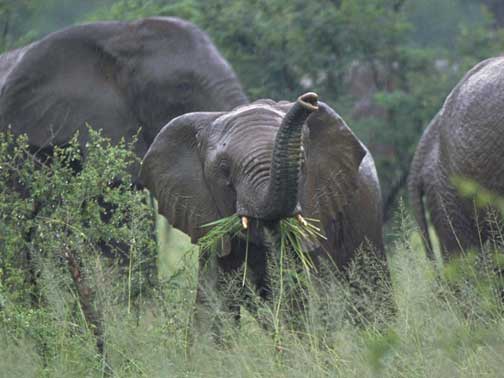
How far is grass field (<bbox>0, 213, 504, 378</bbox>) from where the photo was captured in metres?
5.64

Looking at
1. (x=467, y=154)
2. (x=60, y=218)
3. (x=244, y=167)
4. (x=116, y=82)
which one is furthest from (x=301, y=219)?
(x=116, y=82)

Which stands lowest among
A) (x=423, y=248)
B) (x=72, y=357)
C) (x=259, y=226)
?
(x=423, y=248)

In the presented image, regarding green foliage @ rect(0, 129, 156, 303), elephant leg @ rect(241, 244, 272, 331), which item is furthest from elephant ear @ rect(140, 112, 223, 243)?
elephant leg @ rect(241, 244, 272, 331)

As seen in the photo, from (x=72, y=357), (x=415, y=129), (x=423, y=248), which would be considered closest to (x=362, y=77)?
(x=415, y=129)

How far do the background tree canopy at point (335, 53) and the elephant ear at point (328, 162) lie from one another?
4.88m

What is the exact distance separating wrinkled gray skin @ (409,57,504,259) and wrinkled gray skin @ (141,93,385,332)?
0.55 metres

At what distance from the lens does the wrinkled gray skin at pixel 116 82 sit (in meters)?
9.61

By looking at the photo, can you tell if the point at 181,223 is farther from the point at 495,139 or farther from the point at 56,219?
the point at 495,139

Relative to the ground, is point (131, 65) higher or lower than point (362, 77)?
higher

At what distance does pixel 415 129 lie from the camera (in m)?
13.2

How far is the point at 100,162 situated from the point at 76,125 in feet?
8.50

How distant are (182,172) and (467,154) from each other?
148cm

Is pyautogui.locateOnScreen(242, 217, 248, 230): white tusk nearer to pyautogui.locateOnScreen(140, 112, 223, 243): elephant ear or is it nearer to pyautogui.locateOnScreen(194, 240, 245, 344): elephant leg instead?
pyautogui.locateOnScreen(194, 240, 245, 344): elephant leg

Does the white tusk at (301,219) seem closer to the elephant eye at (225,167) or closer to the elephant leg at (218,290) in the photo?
the elephant leg at (218,290)
